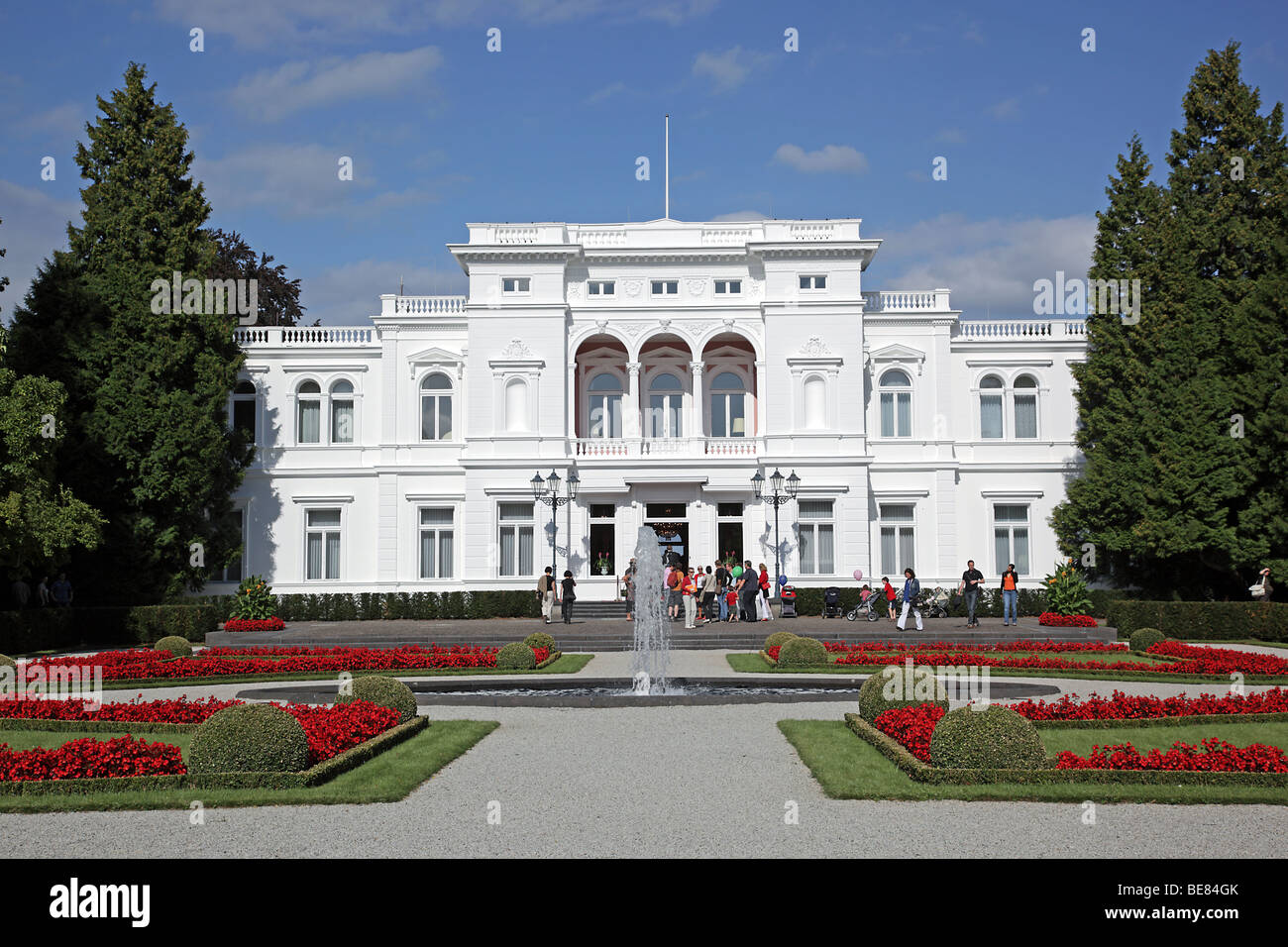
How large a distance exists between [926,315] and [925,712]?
96.6ft

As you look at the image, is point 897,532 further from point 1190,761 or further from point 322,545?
point 1190,761

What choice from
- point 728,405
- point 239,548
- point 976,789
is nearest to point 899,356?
point 728,405

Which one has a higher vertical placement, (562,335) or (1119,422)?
(562,335)

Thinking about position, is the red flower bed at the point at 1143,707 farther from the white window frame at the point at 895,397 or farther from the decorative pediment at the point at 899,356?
the decorative pediment at the point at 899,356

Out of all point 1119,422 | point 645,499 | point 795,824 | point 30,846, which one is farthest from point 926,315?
point 30,846

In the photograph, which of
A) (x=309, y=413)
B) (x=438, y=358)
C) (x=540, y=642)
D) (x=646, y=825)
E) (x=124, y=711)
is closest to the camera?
(x=646, y=825)

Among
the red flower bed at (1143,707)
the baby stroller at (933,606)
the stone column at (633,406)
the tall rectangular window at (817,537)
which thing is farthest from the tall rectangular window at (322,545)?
the red flower bed at (1143,707)

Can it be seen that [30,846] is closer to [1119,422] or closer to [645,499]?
[645,499]

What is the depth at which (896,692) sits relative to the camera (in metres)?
15.3

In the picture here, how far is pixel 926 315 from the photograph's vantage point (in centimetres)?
4116

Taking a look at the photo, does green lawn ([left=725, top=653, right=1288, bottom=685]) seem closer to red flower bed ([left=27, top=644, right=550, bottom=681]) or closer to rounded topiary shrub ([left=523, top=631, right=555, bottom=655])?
rounded topiary shrub ([left=523, top=631, right=555, bottom=655])

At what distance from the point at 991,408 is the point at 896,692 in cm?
2898

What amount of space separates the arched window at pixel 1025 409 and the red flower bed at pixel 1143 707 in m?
26.1
